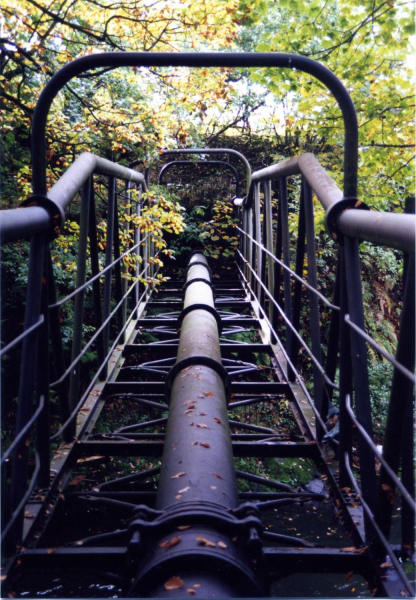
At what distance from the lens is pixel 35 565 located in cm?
180

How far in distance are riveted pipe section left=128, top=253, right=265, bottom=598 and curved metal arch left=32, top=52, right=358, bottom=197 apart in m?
1.07

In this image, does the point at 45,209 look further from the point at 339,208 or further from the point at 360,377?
the point at 360,377

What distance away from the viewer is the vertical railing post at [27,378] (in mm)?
1781

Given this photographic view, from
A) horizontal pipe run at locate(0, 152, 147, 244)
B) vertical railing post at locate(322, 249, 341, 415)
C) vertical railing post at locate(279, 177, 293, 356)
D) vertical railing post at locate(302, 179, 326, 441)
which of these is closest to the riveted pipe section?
vertical railing post at locate(322, 249, 341, 415)

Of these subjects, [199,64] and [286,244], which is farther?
[286,244]

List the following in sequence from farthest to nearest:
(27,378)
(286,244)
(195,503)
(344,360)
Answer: (286,244), (344,360), (27,378), (195,503)

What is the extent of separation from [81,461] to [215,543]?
1.82m

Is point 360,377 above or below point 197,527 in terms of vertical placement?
above

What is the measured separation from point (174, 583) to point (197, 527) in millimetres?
188

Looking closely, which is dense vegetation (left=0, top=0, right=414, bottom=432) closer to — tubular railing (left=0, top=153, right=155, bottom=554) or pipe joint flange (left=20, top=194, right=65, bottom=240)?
tubular railing (left=0, top=153, right=155, bottom=554)

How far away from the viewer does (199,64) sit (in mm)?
2234

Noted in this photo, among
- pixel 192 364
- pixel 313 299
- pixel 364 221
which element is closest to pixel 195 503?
pixel 364 221

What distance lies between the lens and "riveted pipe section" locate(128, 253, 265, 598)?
128 centimetres

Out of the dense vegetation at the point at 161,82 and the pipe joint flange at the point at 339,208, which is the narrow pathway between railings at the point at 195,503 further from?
the dense vegetation at the point at 161,82
